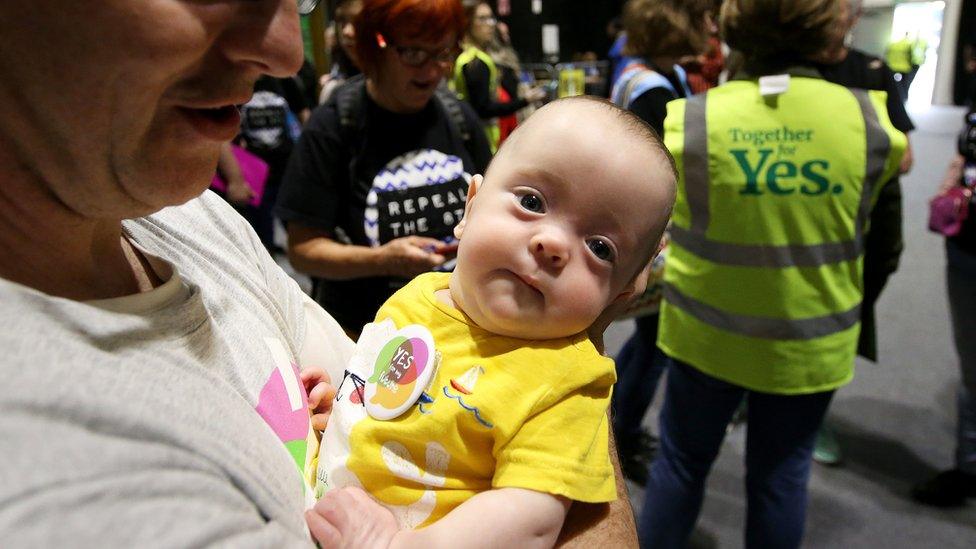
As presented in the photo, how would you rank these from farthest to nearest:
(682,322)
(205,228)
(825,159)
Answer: (682,322)
(825,159)
(205,228)

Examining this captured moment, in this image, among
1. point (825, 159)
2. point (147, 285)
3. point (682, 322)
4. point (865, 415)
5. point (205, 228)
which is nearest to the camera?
point (147, 285)

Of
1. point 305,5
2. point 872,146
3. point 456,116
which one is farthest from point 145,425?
point 872,146

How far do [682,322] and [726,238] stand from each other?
312mm

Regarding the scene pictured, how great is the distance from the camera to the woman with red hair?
1883 millimetres

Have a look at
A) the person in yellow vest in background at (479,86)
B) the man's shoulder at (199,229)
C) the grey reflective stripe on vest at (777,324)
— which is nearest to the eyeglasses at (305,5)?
the man's shoulder at (199,229)

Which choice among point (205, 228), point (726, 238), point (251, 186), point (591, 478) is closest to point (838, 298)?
point (726, 238)

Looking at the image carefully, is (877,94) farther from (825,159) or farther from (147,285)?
(147,285)

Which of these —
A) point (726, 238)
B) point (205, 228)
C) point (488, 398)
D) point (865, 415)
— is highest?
point (205, 228)

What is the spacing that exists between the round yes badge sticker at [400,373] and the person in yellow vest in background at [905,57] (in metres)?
13.4

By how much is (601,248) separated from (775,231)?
1173 mm

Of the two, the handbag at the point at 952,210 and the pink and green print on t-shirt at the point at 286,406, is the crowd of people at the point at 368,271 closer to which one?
the pink and green print on t-shirt at the point at 286,406

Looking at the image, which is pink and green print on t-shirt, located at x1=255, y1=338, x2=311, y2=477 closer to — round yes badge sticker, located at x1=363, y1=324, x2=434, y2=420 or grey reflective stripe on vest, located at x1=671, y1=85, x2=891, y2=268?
round yes badge sticker, located at x1=363, y1=324, x2=434, y2=420

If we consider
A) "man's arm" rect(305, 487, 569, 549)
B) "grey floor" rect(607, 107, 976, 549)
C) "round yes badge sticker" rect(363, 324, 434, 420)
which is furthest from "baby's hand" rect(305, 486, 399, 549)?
"grey floor" rect(607, 107, 976, 549)

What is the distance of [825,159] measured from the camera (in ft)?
6.03
